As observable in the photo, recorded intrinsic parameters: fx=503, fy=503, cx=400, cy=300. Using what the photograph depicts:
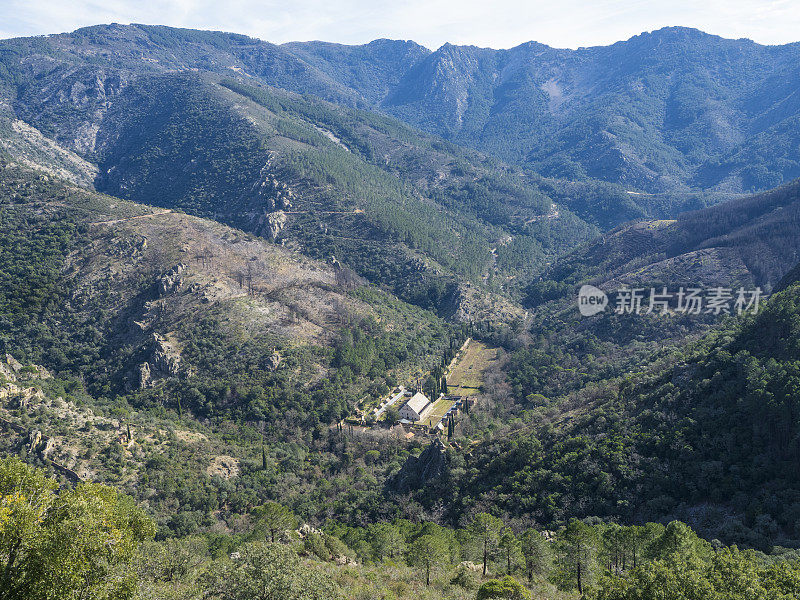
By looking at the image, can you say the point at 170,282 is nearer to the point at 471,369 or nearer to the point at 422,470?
the point at 422,470

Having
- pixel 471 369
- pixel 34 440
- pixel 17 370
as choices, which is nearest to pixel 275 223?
pixel 471 369

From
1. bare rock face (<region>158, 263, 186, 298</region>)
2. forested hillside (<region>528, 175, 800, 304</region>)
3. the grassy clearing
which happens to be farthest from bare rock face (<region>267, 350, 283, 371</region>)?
forested hillside (<region>528, 175, 800, 304</region>)

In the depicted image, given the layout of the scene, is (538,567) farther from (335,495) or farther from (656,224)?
(656,224)

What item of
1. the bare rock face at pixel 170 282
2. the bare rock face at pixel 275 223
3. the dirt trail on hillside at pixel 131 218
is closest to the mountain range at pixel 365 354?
the bare rock face at pixel 170 282

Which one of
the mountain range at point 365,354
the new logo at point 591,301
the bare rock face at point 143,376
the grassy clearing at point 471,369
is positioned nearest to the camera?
the mountain range at point 365,354

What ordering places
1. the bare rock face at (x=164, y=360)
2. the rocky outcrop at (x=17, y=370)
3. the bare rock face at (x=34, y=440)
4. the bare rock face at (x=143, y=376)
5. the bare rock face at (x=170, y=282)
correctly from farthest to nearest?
the bare rock face at (x=170, y=282)
the bare rock face at (x=164, y=360)
the bare rock face at (x=143, y=376)
the rocky outcrop at (x=17, y=370)
the bare rock face at (x=34, y=440)

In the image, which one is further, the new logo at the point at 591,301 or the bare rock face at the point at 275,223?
the bare rock face at the point at 275,223

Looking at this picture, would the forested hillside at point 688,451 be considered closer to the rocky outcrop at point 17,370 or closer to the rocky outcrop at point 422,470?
the rocky outcrop at point 422,470
